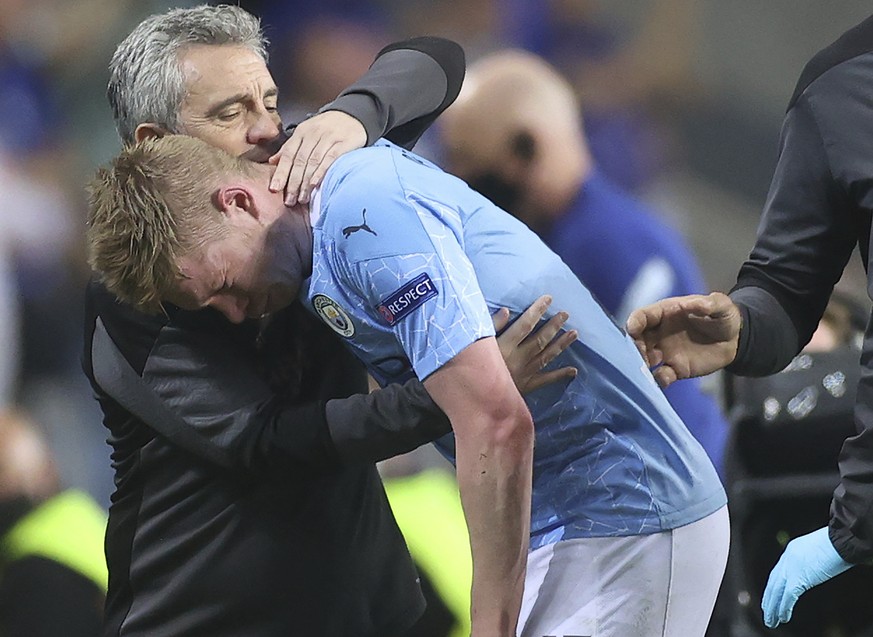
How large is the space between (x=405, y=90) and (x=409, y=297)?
530 millimetres

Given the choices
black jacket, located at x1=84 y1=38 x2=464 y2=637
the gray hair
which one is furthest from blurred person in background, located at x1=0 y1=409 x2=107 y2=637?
the gray hair

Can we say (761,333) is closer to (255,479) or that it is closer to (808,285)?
(808,285)

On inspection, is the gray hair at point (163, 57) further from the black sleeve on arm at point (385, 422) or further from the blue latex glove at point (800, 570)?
the blue latex glove at point (800, 570)

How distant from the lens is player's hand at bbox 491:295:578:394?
1.28m

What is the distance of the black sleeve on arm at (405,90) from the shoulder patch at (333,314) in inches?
10.4

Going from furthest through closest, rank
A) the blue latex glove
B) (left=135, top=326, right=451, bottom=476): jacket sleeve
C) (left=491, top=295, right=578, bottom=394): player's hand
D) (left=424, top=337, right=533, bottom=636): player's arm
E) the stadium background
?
the stadium background < (left=135, top=326, right=451, bottom=476): jacket sleeve < the blue latex glove < (left=491, top=295, right=578, bottom=394): player's hand < (left=424, top=337, right=533, bottom=636): player's arm

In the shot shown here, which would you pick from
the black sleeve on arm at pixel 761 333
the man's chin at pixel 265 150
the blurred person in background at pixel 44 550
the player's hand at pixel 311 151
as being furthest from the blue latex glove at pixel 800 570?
the blurred person in background at pixel 44 550

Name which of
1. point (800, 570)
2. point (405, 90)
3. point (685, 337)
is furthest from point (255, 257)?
point (800, 570)

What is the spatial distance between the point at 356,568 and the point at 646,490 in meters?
0.55

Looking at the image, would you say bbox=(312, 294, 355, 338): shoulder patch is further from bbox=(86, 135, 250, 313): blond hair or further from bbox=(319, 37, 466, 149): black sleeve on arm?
bbox=(319, 37, 466, 149): black sleeve on arm

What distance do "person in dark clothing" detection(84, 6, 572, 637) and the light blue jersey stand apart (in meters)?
0.26

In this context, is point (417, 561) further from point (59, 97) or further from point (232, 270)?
point (59, 97)

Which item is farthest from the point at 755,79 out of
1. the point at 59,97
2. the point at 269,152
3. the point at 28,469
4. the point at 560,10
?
the point at 28,469

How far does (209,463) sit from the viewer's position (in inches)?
66.0
